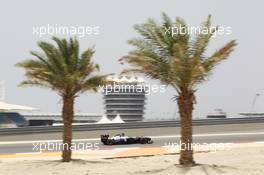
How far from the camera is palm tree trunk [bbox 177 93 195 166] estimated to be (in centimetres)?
1875

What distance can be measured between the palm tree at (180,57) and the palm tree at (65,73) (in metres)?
5.60

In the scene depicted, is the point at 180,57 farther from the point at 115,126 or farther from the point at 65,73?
the point at 115,126

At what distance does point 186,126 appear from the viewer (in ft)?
61.9

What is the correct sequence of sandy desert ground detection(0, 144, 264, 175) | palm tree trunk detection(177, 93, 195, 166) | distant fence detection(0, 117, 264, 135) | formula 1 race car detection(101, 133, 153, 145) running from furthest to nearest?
distant fence detection(0, 117, 264, 135), formula 1 race car detection(101, 133, 153, 145), palm tree trunk detection(177, 93, 195, 166), sandy desert ground detection(0, 144, 264, 175)

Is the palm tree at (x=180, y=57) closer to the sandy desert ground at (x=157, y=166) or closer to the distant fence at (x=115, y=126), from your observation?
the sandy desert ground at (x=157, y=166)

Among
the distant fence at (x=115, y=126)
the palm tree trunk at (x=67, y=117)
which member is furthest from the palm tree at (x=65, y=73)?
the distant fence at (x=115, y=126)

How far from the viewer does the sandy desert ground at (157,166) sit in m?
17.8

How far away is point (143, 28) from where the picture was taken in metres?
19.5

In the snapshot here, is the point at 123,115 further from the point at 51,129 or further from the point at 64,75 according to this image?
the point at 64,75

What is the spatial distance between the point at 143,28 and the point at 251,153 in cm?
824

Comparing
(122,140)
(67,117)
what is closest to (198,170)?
(67,117)

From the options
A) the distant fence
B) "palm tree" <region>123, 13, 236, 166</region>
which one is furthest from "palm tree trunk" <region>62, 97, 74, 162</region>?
the distant fence

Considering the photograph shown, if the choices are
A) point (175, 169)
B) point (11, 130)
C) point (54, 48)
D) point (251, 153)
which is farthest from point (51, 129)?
point (175, 169)

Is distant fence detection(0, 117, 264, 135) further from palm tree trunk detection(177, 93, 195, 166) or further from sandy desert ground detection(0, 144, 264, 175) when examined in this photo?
palm tree trunk detection(177, 93, 195, 166)
